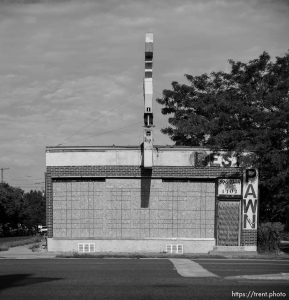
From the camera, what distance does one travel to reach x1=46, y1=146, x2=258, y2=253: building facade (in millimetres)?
24438

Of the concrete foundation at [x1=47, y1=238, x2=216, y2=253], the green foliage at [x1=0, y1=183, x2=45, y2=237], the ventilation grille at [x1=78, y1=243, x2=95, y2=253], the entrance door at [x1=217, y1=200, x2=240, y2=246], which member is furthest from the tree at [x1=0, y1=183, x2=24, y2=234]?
the entrance door at [x1=217, y1=200, x2=240, y2=246]

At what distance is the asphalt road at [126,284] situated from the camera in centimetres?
1092

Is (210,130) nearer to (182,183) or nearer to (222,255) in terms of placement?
(182,183)

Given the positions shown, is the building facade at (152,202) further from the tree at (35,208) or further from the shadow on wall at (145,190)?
the tree at (35,208)

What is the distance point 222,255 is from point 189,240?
6.36 ft

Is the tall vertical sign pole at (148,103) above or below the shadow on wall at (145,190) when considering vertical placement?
above

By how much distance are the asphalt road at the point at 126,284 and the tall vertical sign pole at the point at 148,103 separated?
26.3 ft

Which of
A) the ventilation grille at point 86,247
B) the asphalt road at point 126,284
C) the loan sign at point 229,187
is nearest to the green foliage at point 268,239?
the loan sign at point 229,187

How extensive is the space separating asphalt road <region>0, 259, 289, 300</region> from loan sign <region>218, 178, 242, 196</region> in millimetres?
8132

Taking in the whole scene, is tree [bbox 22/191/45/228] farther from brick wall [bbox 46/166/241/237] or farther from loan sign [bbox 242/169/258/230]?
loan sign [bbox 242/169/258/230]

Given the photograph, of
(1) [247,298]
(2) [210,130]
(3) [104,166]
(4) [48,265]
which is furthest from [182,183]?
(1) [247,298]

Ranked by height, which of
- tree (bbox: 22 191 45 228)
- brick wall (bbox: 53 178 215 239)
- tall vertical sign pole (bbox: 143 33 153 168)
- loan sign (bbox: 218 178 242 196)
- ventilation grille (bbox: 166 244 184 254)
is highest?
tall vertical sign pole (bbox: 143 33 153 168)

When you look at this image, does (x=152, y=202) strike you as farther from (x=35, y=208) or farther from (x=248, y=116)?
(x=35, y=208)

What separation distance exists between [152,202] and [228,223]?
3.33 meters
